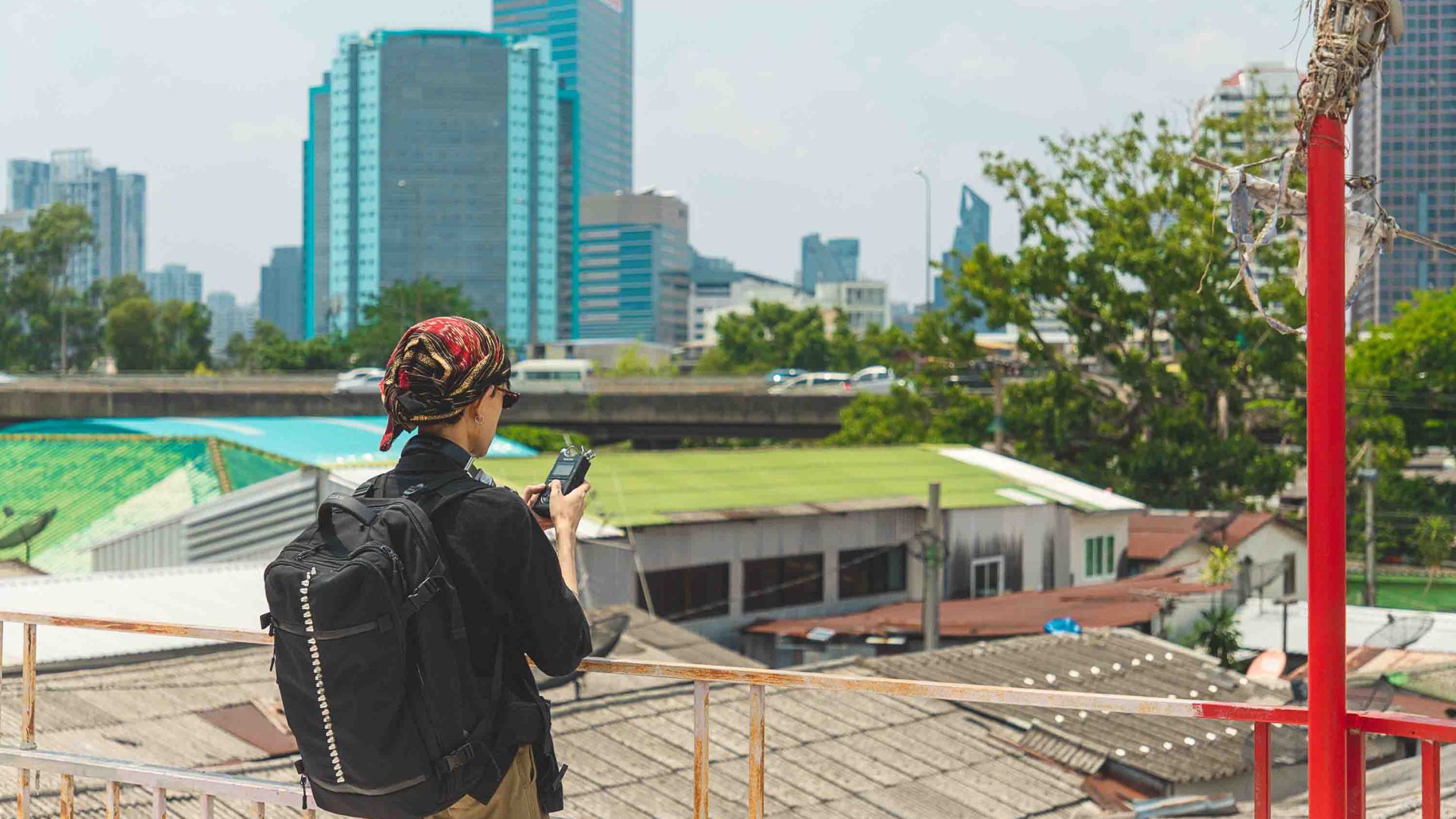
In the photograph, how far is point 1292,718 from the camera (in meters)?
2.79

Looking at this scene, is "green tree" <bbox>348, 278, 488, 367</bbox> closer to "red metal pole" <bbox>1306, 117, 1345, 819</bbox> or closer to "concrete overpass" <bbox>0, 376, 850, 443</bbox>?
"concrete overpass" <bbox>0, 376, 850, 443</bbox>

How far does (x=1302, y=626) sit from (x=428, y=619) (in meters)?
24.3

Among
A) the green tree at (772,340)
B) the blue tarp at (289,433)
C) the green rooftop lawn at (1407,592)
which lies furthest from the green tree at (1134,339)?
the green tree at (772,340)

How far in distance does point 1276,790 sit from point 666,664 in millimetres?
Answer: 12646

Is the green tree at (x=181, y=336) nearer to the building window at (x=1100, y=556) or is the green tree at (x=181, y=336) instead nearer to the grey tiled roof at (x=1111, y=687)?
the building window at (x=1100, y=556)

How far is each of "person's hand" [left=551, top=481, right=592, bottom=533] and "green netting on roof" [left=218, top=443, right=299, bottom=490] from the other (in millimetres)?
22376

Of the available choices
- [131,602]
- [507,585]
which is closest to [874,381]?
[131,602]

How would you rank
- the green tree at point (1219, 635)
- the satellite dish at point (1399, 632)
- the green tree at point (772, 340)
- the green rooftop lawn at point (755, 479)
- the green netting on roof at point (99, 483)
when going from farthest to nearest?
1. the green tree at point (772, 340)
2. the green rooftop lawn at point (755, 479)
3. the green netting on roof at point (99, 483)
4. the green tree at point (1219, 635)
5. the satellite dish at point (1399, 632)

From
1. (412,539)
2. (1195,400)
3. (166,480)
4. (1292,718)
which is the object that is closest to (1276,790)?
(1292,718)

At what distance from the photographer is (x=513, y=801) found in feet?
9.21

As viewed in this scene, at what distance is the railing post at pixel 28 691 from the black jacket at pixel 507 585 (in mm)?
1818

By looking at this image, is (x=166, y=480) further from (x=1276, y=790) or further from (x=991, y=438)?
(x=991, y=438)

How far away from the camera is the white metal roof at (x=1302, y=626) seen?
2131 cm

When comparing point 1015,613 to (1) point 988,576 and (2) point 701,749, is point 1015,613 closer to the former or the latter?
(1) point 988,576
